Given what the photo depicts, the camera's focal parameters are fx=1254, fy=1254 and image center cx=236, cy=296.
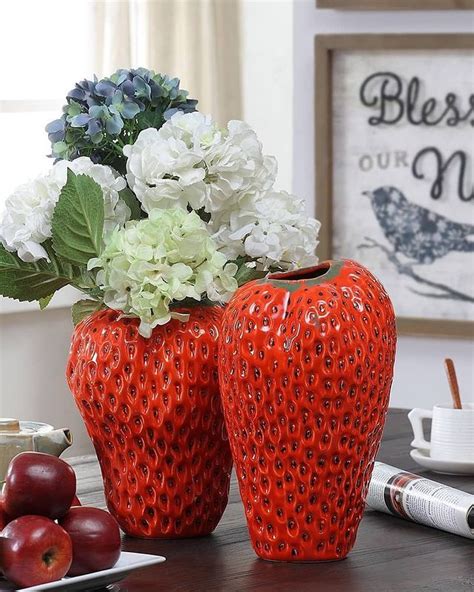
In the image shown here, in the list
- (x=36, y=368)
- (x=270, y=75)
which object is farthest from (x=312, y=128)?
(x=36, y=368)

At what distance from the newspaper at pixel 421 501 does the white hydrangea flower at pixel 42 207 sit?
1.33 feet

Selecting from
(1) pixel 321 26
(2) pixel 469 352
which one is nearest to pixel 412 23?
(1) pixel 321 26

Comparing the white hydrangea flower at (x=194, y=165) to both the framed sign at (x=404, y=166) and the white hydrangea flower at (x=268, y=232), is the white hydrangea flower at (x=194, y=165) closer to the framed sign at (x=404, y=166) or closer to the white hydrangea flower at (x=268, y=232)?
the white hydrangea flower at (x=268, y=232)

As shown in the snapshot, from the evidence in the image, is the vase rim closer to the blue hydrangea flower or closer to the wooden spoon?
the blue hydrangea flower

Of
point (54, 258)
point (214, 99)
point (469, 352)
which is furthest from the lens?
point (214, 99)

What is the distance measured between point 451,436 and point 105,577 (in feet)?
2.21

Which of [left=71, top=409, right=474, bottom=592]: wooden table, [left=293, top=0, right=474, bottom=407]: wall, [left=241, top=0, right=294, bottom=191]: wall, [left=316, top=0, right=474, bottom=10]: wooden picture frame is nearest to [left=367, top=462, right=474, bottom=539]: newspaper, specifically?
[left=71, top=409, right=474, bottom=592]: wooden table

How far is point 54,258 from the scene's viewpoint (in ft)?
4.01

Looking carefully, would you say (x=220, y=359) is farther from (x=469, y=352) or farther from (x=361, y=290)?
(x=469, y=352)

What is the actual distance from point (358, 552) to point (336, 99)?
206cm

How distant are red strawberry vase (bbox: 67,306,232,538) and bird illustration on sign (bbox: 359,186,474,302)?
1830 mm

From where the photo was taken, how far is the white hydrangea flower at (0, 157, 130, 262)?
1198mm

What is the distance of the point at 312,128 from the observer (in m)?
3.15

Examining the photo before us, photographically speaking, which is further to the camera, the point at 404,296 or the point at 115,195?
the point at 404,296
